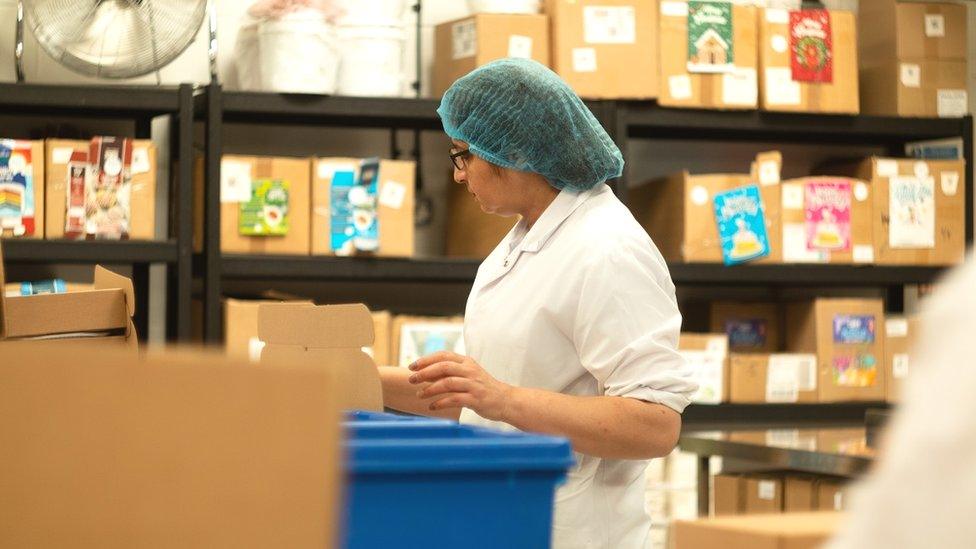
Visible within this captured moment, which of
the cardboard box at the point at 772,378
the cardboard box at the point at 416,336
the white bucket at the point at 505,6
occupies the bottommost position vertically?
the cardboard box at the point at 772,378

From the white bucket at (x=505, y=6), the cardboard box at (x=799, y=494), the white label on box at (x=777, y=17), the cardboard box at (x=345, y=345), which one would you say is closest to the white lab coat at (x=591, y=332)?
the cardboard box at (x=345, y=345)

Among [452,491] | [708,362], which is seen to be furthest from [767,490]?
[452,491]

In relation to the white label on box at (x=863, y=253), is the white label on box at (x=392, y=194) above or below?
above

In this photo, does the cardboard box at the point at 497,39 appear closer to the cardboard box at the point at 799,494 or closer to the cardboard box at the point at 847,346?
the cardboard box at the point at 847,346

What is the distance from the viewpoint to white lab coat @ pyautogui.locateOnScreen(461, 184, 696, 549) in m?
1.86

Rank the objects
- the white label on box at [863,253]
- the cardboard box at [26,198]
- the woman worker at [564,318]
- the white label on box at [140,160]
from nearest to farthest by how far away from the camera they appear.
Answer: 1. the woman worker at [564,318]
2. the cardboard box at [26,198]
3. the white label on box at [140,160]
4. the white label on box at [863,253]

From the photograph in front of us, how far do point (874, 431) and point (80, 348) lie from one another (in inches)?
107

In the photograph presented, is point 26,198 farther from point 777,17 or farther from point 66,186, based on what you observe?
point 777,17

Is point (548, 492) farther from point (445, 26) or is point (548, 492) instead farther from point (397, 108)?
point (445, 26)

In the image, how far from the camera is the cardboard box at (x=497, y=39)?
165 inches

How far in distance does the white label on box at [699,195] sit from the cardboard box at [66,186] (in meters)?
1.77

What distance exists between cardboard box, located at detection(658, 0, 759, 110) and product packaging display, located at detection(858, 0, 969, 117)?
1.93 feet

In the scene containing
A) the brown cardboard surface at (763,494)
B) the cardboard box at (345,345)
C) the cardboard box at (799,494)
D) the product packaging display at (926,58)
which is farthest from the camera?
the product packaging display at (926,58)

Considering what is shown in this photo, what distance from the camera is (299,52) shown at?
159 inches
